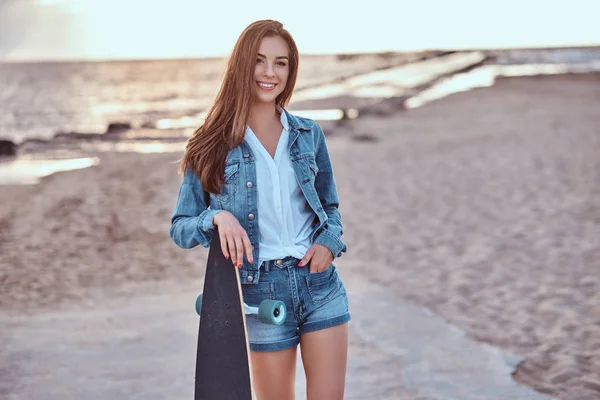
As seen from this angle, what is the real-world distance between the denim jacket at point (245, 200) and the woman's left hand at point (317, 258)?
0.07 ft

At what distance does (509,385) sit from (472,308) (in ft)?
5.21

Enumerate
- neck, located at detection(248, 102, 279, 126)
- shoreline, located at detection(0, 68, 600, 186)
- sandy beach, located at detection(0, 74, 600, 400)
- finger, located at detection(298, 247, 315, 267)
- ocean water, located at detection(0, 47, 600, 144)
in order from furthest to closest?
ocean water, located at detection(0, 47, 600, 144)
shoreline, located at detection(0, 68, 600, 186)
sandy beach, located at detection(0, 74, 600, 400)
neck, located at detection(248, 102, 279, 126)
finger, located at detection(298, 247, 315, 267)

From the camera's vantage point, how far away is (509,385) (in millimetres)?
4613

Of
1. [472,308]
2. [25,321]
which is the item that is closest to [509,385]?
[472,308]

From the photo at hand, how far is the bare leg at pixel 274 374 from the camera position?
8.07 feet

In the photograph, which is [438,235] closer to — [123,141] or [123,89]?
[123,141]

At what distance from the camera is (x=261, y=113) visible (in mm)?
2553

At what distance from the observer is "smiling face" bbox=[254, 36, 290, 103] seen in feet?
8.08

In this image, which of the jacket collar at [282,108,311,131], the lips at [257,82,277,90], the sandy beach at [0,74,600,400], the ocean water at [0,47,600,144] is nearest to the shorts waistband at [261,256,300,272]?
the jacket collar at [282,108,311,131]

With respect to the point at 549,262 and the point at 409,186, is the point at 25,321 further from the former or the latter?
the point at 409,186

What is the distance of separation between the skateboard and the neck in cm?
38

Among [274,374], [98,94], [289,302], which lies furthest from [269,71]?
[98,94]

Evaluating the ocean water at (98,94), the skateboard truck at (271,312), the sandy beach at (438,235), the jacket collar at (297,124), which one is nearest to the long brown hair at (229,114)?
the jacket collar at (297,124)

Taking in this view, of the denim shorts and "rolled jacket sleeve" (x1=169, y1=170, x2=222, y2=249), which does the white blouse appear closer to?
the denim shorts
